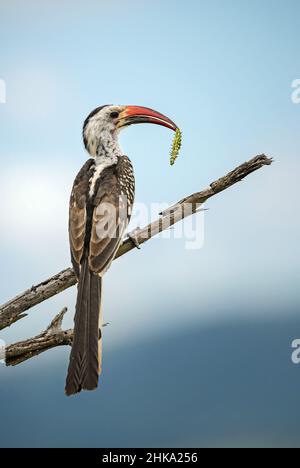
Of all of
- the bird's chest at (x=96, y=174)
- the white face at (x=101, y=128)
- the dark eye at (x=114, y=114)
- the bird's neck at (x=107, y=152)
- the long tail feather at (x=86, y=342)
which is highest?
the dark eye at (x=114, y=114)

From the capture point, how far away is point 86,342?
7371 millimetres

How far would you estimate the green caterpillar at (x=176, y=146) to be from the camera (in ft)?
28.0

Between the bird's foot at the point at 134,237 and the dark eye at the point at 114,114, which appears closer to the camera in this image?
the bird's foot at the point at 134,237

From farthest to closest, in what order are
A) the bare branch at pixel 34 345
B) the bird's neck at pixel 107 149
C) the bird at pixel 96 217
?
the bird's neck at pixel 107 149
the bare branch at pixel 34 345
the bird at pixel 96 217

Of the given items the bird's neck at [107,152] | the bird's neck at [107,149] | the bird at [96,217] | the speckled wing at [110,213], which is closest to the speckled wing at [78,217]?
the bird at [96,217]

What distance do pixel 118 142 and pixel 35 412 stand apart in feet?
576

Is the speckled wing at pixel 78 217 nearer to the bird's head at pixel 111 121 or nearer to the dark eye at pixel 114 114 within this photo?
the bird's head at pixel 111 121

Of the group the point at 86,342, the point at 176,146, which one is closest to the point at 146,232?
the point at 176,146

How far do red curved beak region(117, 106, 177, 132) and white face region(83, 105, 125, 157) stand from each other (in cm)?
7

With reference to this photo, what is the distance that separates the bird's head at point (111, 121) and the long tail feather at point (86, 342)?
95.9 inches

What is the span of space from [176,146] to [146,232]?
105 centimetres
